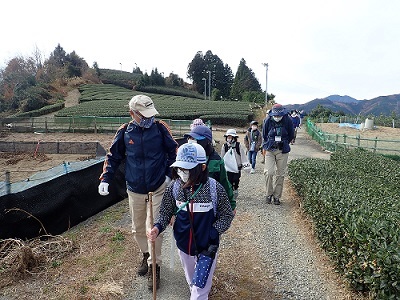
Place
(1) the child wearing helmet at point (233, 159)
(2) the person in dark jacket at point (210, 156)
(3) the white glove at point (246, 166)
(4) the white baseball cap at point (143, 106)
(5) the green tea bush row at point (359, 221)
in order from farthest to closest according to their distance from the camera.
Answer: (1) the child wearing helmet at point (233, 159)
(3) the white glove at point (246, 166)
(4) the white baseball cap at point (143, 106)
(2) the person in dark jacket at point (210, 156)
(5) the green tea bush row at point (359, 221)

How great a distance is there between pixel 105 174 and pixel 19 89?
48.4m

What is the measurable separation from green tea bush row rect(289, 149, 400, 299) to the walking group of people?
1295 mm

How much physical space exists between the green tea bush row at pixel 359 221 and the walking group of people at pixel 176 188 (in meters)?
1.29

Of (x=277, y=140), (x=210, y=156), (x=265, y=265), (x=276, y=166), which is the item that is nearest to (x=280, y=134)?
(x=277, y=140)

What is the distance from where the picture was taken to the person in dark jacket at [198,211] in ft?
8.55

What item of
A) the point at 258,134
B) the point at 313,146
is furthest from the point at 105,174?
the point at 313,146

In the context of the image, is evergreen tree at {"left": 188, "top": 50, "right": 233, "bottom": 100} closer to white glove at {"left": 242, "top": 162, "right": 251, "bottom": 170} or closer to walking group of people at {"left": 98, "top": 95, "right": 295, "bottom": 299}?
white glove at {"left": 242, "top": 162, "right": 251, "bottom": 170}

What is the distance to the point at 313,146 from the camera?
16.7 meters

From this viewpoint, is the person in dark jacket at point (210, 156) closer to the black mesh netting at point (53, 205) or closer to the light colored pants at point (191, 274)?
the light colored pants at point (191, 274)

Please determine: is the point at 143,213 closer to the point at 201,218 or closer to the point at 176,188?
the point at 176,188

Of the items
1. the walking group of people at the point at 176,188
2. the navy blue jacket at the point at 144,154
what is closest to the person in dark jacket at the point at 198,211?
the walking group of people at the point at 176,188

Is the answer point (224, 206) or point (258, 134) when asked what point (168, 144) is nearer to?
point (224, 206)

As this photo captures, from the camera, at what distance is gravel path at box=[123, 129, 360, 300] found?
3.53 m

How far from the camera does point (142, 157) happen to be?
3.45 metres
